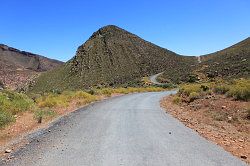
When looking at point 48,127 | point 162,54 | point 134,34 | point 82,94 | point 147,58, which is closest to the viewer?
point 48,127

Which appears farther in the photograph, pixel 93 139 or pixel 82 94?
pixel 82 94

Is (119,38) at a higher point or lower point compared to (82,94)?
higher

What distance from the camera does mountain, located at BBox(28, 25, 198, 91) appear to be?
112 metres

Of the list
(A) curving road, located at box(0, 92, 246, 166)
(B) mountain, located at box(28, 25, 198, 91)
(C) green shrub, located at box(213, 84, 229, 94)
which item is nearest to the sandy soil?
(A) curving road, located at box(0, 92, 246, 166)

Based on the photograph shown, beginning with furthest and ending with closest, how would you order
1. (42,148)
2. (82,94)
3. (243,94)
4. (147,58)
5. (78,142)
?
(147,58) < (82,94) < (243,94) < (78,142) < (42,148)

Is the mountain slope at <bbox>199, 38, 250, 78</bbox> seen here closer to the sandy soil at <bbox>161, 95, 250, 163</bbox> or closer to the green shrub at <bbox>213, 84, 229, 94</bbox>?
the green shrub at <bbox>213, 84, 229, 94</bbox>

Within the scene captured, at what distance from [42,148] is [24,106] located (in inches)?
503

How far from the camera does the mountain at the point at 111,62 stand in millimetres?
112000

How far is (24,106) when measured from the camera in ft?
77.1

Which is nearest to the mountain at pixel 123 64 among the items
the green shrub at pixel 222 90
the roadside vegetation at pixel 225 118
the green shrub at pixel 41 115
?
the green shrub at pixel 222 90

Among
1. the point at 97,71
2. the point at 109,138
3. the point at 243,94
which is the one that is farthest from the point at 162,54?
the point at 109,138

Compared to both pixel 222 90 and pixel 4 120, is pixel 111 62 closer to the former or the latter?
pixel 222 90

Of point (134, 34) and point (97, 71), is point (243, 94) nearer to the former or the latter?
point (97, 71)

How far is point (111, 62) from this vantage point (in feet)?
411
